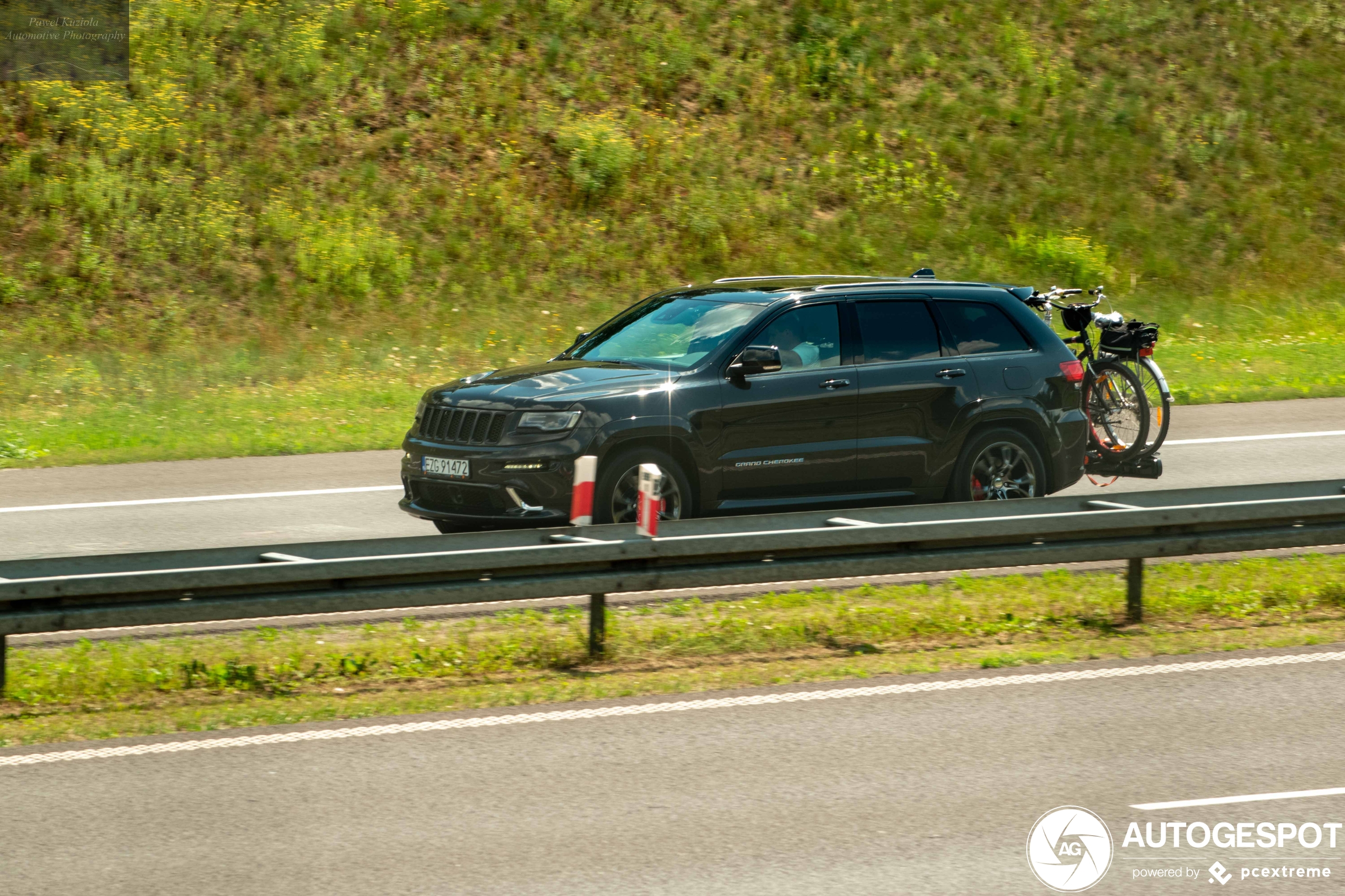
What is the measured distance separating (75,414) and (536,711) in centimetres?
1199

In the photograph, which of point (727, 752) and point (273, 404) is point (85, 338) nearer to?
point (273, 404)

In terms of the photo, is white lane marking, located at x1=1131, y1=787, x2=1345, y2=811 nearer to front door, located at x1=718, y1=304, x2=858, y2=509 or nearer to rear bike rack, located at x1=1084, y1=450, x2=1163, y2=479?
front door, located at x1=718, y1=304, x2=858, y2=509

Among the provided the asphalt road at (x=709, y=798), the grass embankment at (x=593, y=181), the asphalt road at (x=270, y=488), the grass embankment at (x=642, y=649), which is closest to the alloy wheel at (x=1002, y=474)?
A: the asphalt road at (x=270, y=488)

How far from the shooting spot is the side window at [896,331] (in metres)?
10.7

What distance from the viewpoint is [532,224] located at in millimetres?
24328

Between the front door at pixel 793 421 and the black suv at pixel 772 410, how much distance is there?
1 cm

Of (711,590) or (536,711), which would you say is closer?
(536,711)

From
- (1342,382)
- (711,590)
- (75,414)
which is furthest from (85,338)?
(1342,382)

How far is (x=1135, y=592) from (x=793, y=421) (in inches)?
102

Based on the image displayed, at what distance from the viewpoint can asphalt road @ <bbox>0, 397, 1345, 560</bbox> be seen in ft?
37.5

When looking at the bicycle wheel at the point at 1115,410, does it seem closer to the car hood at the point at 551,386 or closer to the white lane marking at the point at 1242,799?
the car hood at the point at 551,386

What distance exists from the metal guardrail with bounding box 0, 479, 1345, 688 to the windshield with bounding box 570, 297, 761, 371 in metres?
2.32
